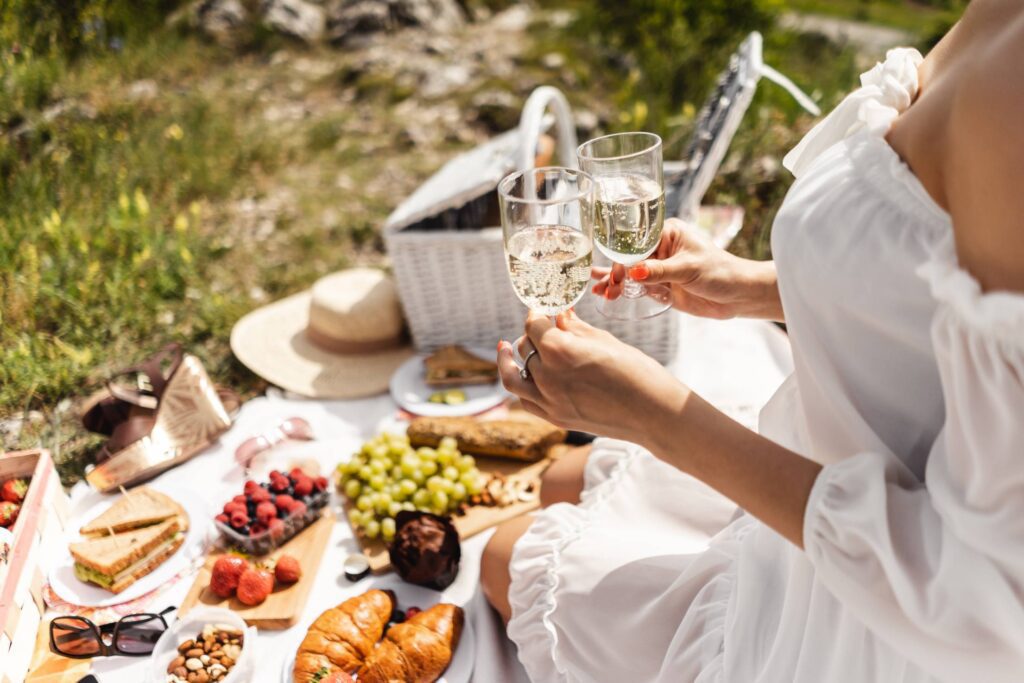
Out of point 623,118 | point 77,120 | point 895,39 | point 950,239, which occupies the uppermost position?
point 950,239

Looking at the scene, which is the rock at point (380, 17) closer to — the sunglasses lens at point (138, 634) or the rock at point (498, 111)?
the rock at point (498, 111)

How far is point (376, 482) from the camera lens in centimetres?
243

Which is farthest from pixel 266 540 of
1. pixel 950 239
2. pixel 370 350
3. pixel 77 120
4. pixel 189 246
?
pixel 77 120

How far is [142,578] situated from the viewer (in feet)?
7.39

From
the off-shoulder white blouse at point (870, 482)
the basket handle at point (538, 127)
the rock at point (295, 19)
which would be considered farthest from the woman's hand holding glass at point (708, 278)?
the rock at point (295, 19)

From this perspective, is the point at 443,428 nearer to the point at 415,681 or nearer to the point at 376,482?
the point at 376,482

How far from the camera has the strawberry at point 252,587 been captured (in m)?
2.12

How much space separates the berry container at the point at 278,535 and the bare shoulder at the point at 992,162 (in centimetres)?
197

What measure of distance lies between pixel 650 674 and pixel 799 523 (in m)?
0.64

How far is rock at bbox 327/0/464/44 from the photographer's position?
26.2 feet

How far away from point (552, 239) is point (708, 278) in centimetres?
48

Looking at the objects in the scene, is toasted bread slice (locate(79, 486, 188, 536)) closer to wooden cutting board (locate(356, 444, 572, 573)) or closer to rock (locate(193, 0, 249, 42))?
wooden cutting board (locate(356, 444, 572, 573))

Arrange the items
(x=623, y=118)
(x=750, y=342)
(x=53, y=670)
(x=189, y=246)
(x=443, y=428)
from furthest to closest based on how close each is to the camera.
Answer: (x=623, y=118) < (x=189, y=246) < (x=750, y=342) < (x=443, y=428) < (x=53, y=670)

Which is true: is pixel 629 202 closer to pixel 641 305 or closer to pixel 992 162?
pixel 641 305
